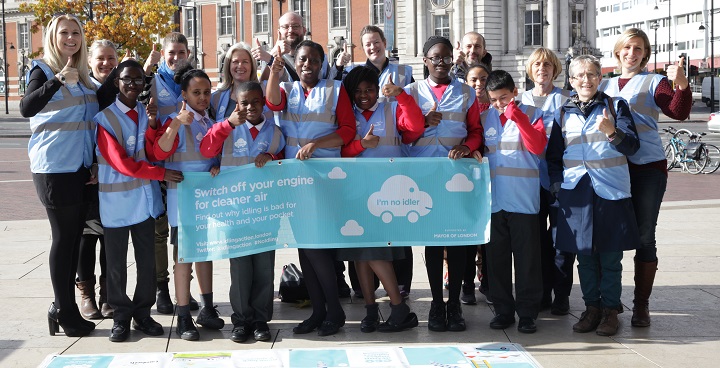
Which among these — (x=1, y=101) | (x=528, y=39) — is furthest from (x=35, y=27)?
(x=1, y=101)

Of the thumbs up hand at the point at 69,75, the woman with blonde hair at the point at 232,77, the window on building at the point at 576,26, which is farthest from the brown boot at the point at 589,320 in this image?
the window on building at the point at 576,26

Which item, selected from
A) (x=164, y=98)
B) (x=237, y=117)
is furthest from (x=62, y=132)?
(x=237, y=117)

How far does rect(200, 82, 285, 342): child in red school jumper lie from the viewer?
21.0 feet

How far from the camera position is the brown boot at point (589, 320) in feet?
21.4

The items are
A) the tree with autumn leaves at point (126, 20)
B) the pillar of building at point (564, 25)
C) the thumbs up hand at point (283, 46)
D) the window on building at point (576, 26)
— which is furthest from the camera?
the window on building at point (576, 26)

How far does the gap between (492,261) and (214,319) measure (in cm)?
214

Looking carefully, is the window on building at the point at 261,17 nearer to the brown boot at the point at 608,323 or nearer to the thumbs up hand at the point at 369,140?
the thumbs up hand at the point at 369,140

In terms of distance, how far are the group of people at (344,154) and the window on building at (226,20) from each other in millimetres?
70027

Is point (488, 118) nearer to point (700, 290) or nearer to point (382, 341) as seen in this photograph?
point (382, 341)

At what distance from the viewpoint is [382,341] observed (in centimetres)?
634

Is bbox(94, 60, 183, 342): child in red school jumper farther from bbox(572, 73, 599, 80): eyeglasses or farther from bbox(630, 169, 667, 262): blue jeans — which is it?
bbox(630, 169, 667, 262): blue jeans

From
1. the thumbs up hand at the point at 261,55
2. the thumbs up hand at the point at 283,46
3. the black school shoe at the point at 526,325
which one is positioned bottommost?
the black school shoe at the point at 526,325

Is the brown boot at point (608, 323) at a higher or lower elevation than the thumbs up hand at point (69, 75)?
lower

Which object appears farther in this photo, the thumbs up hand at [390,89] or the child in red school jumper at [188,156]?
the child in red school jumper at [188,156]
